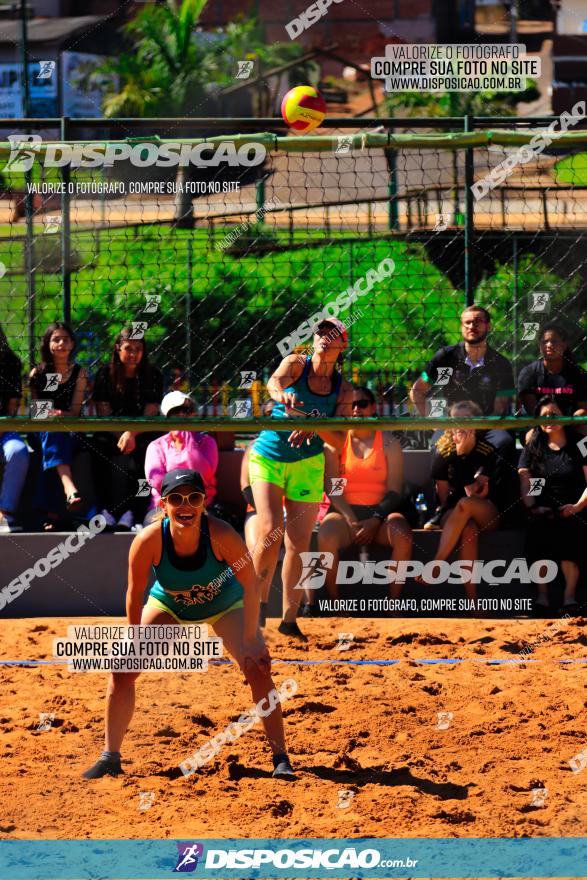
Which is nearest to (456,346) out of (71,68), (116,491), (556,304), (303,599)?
(303,599)

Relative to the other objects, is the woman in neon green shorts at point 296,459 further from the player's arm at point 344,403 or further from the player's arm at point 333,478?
the player's arm at point 333,478

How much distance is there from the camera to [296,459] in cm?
691

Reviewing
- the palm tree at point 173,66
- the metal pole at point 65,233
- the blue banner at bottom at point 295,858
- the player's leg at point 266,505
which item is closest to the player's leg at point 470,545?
the player's leg at point 266,505

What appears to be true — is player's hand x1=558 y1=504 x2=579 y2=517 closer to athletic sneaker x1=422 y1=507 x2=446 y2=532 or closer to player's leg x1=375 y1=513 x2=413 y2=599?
athletic sneaker x1=422 y1=507 x2=446 y2=532

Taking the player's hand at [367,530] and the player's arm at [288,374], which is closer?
the player's arm at [288,374]

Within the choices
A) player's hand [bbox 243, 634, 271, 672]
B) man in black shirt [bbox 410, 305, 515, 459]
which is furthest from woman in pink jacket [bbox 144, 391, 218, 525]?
player's hand [bbox 243, 634, 271, 672]

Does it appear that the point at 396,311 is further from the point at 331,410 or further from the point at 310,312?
the point at 331,410

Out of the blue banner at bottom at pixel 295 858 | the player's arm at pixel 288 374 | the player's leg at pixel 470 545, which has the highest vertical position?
the player's arm at pixel 288 374

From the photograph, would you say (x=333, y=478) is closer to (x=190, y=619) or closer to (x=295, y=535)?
(x=295, y=535)

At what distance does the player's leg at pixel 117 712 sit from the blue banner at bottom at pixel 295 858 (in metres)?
0.68

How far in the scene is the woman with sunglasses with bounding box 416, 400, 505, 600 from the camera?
7.80m

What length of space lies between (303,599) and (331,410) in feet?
5.15

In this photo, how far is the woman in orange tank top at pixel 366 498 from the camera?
7797 mm

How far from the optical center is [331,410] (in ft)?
22.5
